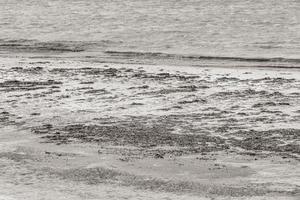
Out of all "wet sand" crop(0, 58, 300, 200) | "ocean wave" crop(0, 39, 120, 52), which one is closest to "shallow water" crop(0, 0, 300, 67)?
"ocean wave" crop(0, 39, 120, 52)

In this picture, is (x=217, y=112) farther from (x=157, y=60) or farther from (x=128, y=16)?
(x=128, y=16)

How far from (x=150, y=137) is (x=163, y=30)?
22812 mm

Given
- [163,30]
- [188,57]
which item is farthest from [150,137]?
[163,30]

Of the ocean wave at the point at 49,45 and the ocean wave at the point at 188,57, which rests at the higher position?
the ocean wave at the point at 188,57

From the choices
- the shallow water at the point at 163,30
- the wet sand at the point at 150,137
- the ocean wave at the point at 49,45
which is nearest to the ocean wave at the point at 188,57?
the shallow water at the point at 163,30

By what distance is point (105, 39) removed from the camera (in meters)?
30.3

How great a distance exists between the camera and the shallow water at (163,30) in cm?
2541

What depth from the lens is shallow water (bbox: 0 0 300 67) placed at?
25414mm

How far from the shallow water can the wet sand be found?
6775 millimetres

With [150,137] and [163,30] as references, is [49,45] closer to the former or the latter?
[163,30]

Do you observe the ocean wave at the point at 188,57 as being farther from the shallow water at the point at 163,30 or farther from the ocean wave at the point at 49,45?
the ocean wave at the point at 49,45

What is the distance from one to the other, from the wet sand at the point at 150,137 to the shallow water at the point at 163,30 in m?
6.78

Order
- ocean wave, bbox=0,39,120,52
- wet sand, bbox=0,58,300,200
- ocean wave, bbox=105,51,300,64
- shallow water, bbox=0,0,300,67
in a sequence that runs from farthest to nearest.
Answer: ocean wave, bbox=0,39,120,52
shallow water, bbox=0,0,300,67
ocean wave, bbox=105,51,300,64
wet sand, bbox=0,58,300,200

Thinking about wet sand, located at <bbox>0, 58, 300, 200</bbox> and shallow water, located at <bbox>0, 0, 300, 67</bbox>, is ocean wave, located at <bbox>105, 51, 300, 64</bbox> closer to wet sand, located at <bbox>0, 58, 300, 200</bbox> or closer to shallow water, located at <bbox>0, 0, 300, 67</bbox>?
shallow water, located at <bbox>0, 0, 300, 67</bbox>
